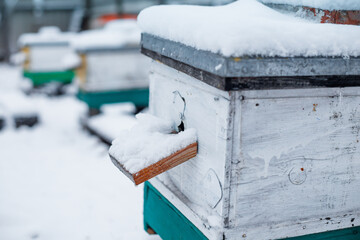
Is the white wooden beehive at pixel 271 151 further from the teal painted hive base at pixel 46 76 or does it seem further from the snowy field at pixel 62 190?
the teal painted hive base at pixel 46 76

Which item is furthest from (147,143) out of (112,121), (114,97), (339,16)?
(114,97)

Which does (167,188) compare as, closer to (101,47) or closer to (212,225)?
(212,225)

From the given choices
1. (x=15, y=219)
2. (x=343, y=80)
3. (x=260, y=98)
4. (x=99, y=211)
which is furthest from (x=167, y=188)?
(x=15, y=219)

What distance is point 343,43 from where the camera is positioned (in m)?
1.39

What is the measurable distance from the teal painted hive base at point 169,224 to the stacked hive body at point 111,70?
9.37 ft

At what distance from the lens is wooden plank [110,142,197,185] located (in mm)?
1504

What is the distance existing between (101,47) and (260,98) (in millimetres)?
3635

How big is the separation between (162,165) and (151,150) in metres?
0.08

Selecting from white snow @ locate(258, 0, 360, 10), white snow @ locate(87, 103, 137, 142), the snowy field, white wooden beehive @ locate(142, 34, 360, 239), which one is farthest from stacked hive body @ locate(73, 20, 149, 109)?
white snow @ locate(258, 0, 360, 10)

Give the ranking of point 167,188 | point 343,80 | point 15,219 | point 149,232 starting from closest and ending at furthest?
point 343,80 → point 167,188 → point 149,232 → point 15,219

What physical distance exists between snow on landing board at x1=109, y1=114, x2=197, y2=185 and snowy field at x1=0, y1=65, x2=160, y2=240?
87cm

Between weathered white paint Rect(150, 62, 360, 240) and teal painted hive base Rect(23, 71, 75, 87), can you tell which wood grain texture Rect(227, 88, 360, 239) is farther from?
teal painted hive base Rect(23, 71, 75, 87)

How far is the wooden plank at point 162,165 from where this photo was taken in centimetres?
150

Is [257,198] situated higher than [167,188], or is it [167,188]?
[257,198]
